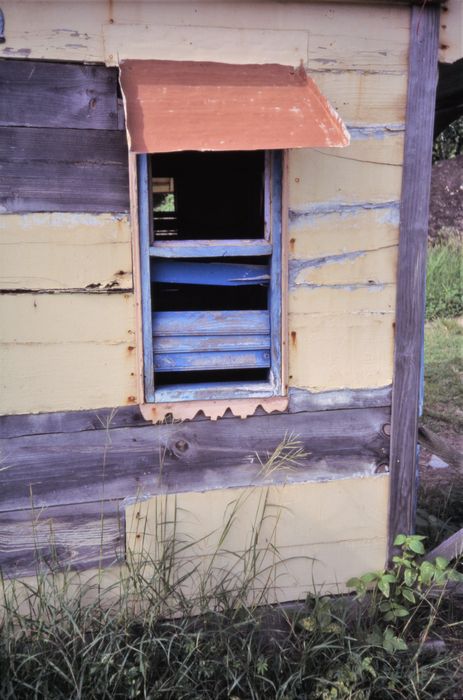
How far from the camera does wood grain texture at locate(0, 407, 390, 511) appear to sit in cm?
285

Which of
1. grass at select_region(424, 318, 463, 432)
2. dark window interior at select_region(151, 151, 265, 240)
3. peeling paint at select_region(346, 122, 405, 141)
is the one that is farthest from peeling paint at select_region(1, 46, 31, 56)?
grass at select_region(424, 318, 463, 432)

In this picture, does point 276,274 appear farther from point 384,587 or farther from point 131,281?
point 384,587

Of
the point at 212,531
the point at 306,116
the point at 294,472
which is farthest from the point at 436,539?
the point at 306,116

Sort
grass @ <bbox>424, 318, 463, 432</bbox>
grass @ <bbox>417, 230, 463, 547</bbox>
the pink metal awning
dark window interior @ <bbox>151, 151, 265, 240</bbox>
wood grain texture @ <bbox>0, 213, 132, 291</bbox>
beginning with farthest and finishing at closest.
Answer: grass @ <bbox>424, 318, 463, 432</bbox> < dark window interior @ <bbox>151, 151, 265, 240</bbox> < grass @ <bbox>417, 230, 463, 547</bbox> < wood grain texture @ <bbox>0, 213, 132, 291</bbox> < the pink metal awning

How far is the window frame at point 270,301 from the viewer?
2.76 m

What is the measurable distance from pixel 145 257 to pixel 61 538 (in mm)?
1280

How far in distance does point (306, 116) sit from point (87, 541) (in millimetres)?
2013

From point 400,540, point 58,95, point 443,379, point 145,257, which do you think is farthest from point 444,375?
point 58,95

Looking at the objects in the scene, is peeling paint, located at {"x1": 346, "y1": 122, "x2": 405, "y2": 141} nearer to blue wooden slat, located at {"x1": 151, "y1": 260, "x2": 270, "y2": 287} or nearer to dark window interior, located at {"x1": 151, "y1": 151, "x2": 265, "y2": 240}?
blue wooden slat, located at {"x1": 151, "y1": 260, "x2": 270, "y2": 287}

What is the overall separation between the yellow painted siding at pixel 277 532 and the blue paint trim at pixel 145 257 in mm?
624

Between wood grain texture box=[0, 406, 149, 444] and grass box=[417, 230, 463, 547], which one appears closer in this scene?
wood grain texture box=[0, 406, 149, 444]

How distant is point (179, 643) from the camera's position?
280cm

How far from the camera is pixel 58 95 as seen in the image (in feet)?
8.64

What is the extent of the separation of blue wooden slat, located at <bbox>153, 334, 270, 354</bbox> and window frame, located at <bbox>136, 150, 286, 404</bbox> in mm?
52
